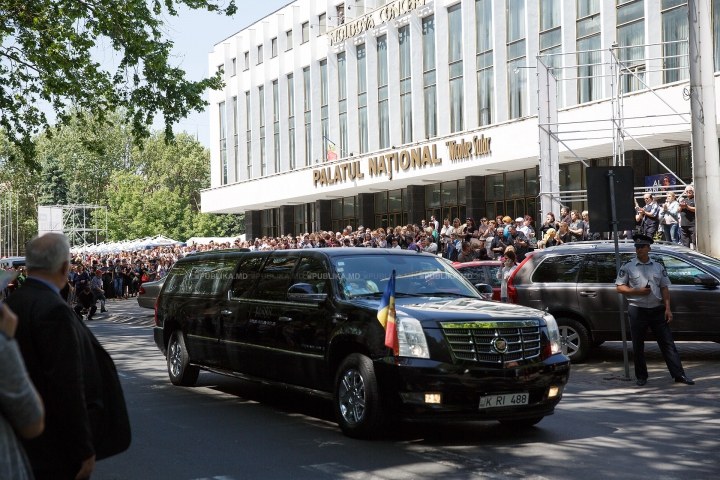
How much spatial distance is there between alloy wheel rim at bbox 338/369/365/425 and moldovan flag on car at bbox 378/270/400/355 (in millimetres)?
482

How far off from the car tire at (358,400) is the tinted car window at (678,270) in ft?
21.2

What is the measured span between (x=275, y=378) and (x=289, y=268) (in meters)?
1.20

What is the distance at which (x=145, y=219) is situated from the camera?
298 feet

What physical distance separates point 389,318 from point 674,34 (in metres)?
22.9

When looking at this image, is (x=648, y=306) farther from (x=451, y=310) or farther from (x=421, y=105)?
(x=421, y=105)

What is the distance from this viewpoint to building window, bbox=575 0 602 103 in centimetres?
2972

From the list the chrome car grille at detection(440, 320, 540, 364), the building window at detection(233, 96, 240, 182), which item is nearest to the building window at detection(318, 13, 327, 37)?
the building window at detection(233, 96, 240, 182)

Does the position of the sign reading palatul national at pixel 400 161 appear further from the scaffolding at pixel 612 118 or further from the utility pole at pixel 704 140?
the utility pole at pixel 704 140

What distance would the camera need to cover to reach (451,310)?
773cm

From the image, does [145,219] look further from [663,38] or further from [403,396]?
[403,396]

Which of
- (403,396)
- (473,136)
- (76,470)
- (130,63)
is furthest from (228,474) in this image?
(473,136)

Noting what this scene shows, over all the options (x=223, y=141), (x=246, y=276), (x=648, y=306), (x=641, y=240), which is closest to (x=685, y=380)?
(x=648, y=306)

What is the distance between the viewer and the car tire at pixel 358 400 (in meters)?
7.49

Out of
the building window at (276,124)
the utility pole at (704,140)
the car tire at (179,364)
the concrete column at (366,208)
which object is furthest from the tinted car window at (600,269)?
the building window at (276,124)
